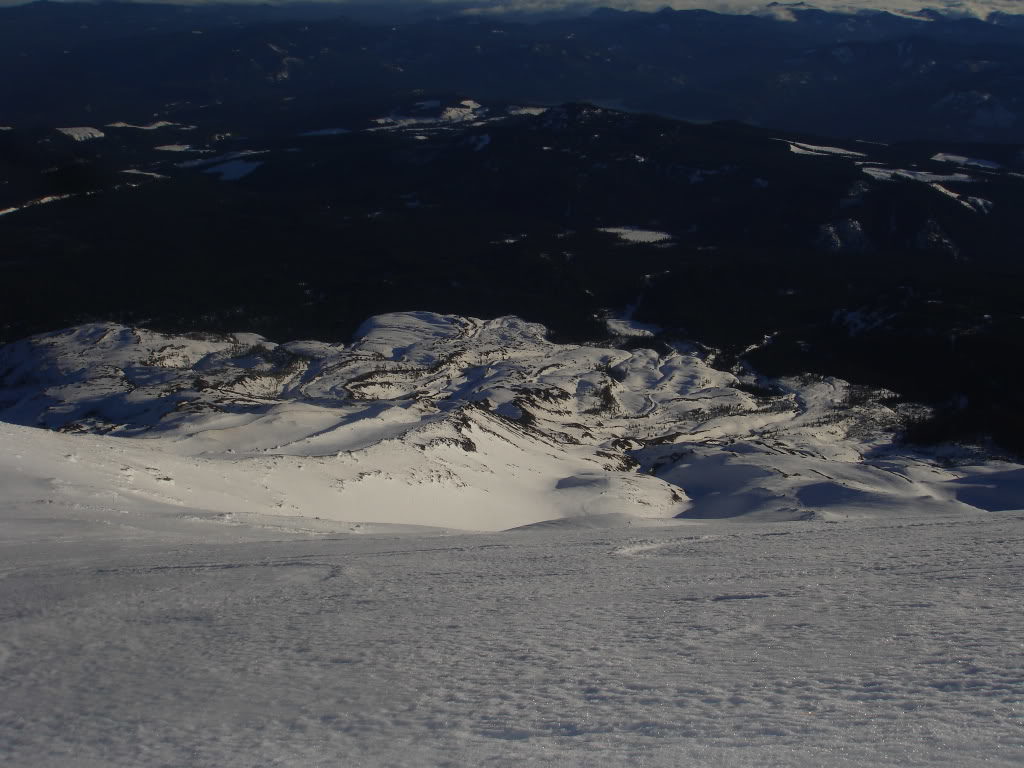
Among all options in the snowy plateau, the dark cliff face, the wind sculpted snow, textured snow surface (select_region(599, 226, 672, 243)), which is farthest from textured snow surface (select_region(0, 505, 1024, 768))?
textured snow surface (select_region(599, 226, 672, 243))

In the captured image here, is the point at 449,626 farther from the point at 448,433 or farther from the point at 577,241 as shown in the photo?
the point at 577,241

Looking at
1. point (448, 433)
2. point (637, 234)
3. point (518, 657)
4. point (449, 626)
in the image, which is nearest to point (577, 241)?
point (637, 234)

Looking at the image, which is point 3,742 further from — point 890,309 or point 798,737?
point 890,309

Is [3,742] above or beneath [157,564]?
above

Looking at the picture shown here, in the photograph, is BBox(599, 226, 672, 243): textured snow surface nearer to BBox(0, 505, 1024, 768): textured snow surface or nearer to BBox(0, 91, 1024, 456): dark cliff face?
BBox(0, 91, 1024, 456): dark cliff face

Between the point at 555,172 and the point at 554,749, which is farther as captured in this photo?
the point at 555,172

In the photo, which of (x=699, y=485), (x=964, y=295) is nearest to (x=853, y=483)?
(x=699, y=485)

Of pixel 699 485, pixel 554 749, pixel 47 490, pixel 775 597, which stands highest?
pixel 554 749
